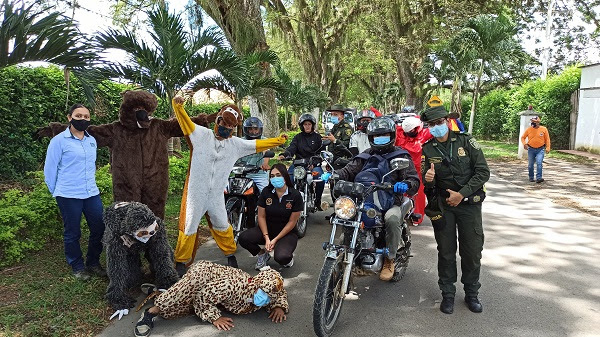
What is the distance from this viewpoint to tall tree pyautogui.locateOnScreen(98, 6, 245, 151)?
6707 mm

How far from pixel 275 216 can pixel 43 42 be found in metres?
3.22

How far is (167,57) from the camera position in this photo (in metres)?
7.10

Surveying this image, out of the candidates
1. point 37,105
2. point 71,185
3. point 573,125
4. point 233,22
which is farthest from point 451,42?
point 71,185

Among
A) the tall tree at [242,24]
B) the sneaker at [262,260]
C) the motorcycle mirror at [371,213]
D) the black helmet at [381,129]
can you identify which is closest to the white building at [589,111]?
the tall tree at [242,24]

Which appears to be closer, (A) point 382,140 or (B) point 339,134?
(A) point 382,140

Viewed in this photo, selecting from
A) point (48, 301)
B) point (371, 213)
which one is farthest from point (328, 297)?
point (48, 301)

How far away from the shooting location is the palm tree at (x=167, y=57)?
6715mm

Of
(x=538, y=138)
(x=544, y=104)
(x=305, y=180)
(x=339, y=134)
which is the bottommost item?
(x=305, y=180)

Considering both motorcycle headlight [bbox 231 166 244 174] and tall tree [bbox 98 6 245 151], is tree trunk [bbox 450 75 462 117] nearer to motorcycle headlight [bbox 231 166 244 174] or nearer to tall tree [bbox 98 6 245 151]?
tall tree [bbox 98 6 245 151]

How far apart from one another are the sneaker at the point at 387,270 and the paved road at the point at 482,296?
21 cm

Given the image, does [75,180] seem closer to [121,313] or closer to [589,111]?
[121,313]

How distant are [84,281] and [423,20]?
20.6m

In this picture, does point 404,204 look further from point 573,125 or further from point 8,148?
point 573,125

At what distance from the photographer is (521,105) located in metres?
19.8
